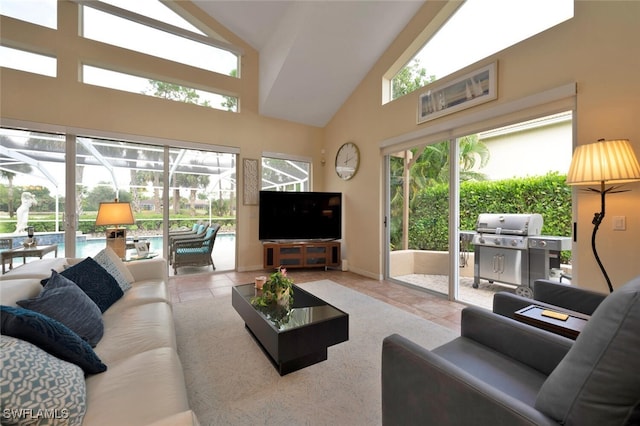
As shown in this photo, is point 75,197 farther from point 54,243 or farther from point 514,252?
point 514,252

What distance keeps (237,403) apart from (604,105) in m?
3.65

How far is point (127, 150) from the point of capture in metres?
4.30

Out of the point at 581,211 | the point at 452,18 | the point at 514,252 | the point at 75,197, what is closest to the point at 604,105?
the point at 581,211

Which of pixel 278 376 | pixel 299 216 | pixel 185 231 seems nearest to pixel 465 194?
pixel 299 216

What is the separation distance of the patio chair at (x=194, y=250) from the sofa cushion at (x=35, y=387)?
377cm

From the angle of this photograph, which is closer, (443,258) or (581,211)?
(581,211)

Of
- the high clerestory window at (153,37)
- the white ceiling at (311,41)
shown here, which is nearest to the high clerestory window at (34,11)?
the high clerestory window at (153,37)

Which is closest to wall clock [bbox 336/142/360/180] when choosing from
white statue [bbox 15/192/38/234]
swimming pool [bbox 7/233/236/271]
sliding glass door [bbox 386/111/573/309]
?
sliding glass door [bbox 386/111/573/309]

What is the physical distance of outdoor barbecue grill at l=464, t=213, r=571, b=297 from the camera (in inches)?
123

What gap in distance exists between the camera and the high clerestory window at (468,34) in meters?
2.79

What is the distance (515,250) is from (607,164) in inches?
68.5

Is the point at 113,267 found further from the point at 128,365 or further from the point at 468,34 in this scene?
the point at 468,34

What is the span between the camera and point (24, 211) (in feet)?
12.0

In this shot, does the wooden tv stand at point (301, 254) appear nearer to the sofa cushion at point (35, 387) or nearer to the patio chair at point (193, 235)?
the patio chair at point (193, 235)
